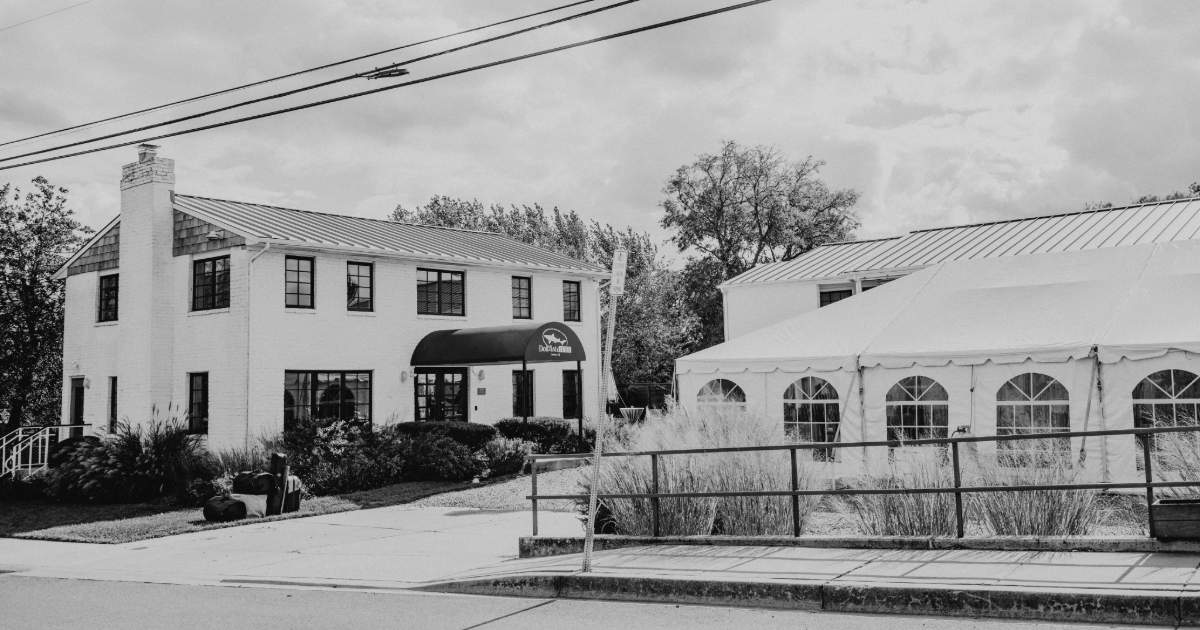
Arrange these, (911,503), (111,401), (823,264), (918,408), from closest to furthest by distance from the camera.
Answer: (911,503) → (918,408) → (111,401) → (823,264)

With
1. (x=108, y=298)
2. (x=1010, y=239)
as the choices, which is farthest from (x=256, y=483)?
(x=1010, y=239)

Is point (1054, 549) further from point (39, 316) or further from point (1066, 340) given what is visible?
point (39, 316)

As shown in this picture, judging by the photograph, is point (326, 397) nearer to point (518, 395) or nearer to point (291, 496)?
point (291, 496)

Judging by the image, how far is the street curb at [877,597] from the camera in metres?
6.92

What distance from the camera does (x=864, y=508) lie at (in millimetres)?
10383

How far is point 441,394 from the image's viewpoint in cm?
2597

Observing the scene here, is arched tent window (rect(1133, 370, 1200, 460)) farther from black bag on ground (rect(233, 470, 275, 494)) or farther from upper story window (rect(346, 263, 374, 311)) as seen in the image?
upper story window (rect(346, 263, 374, 311))

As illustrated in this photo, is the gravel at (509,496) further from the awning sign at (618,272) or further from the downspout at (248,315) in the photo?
the awning sign at (618,272)

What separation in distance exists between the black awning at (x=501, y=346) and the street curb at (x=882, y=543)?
37.5ft

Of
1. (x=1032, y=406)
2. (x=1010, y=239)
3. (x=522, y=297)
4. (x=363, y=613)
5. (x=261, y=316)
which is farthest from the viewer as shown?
(x=522, y=297)

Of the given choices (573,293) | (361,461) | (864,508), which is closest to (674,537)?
(864,508)

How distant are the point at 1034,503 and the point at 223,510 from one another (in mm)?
12761

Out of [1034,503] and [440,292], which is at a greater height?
[440,292]

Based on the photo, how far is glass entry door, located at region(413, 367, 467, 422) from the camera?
25.5m
